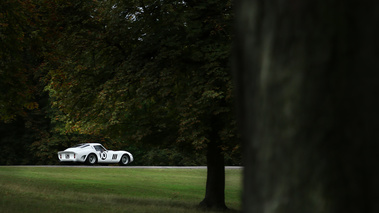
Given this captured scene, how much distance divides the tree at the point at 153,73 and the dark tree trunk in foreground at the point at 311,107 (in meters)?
9.28

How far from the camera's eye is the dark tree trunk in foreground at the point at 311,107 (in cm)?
144

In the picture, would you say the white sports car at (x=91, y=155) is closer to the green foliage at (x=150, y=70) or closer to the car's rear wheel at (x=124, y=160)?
the car's rear wheel at (x=124, y=160)

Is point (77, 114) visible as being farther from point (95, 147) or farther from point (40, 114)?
point (40, 114)

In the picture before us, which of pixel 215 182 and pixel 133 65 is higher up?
pixel 133 65

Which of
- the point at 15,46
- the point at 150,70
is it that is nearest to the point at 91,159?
the point at 15,46

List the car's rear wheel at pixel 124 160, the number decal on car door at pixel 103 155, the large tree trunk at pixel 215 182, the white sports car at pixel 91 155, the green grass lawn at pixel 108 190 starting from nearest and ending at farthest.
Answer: the green grass lawn at pixel 108 190 → the large tree trunk at pixel 215 182 → the white sports car at pixel 91 155 → the number decal on car door at pixel 103 155 → the car's rear wheel at pixel 124 160

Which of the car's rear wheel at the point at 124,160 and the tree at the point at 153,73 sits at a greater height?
the tree at the point at 153,73

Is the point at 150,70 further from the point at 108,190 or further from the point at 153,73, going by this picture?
the point at 108,190

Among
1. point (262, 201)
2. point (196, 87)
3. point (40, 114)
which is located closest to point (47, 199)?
point (196, 87)

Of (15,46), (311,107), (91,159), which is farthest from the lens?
(91,159)

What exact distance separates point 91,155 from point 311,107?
3215 cm

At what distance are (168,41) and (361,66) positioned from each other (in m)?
10.8

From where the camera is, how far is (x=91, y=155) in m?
32.7

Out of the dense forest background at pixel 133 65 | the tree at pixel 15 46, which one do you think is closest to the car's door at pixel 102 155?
the dense forest background at pixel 133 65
